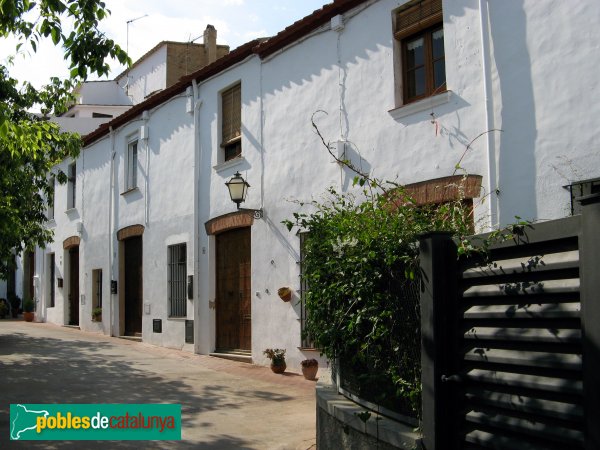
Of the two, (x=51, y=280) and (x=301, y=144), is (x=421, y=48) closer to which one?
(x=301, y=144)

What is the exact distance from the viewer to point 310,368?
394 inches

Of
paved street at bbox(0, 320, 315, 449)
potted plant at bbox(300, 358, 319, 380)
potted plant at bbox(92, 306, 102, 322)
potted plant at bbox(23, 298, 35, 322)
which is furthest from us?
potted plant at bbox(23, 298, 35, 322)

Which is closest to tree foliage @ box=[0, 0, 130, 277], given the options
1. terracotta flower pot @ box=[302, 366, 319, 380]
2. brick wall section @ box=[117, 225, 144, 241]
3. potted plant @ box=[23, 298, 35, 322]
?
brick wall section @ box=[117, 225, 144, 241]

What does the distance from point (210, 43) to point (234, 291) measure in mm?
12252

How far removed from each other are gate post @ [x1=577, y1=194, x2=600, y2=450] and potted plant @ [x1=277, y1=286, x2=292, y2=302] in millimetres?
8044

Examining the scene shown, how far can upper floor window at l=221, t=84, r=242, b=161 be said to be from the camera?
12.7 meters

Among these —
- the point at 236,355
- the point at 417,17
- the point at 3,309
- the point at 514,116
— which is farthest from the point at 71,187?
the point at 514,116

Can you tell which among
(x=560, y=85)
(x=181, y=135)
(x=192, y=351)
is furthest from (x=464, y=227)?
(x=181, y=135)

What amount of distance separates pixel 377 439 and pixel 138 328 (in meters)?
13.2

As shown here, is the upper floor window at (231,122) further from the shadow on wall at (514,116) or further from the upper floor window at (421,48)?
the shadow on wall at (514,116)

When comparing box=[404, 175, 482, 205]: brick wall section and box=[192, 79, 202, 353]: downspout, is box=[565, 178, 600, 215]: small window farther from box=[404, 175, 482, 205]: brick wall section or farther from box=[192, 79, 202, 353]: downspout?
box=[192, 79, 202, 353]: downspout

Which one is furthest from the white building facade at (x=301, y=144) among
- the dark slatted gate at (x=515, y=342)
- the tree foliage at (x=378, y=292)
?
the dark slatted gate at (x=515, y=342)

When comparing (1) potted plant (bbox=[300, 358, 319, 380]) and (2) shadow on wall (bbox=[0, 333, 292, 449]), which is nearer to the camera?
(2) shadow on wall (bbox=[0, 333, 292, 449])

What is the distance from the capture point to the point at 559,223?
3.21 m
